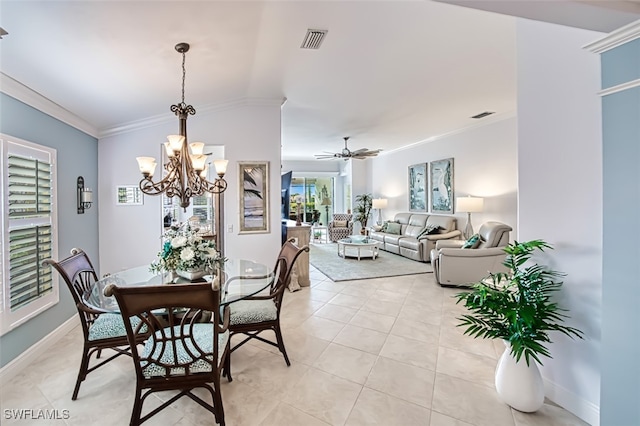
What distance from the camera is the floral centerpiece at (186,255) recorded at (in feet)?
7.73

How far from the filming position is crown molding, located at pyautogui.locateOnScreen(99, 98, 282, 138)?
413cm

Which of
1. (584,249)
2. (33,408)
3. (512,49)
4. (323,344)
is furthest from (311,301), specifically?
(512,49)

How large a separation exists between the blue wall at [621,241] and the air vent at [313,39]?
1.97 metres

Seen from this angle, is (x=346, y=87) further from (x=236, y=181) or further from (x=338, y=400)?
(x=338, y=400)

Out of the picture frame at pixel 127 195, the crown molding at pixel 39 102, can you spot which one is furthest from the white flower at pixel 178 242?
the picture frame at pixel 127 195

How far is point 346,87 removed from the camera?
4.01 m

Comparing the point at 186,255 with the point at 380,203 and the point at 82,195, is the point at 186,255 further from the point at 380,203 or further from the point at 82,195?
the point at 380,203

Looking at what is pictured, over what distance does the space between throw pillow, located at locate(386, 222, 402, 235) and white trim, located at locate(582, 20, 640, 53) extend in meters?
6.61

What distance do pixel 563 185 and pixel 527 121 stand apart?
565mm

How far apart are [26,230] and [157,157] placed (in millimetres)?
1917

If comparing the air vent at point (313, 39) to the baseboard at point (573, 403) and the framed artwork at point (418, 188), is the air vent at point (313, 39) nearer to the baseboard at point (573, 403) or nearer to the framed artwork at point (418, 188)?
the baseboard at point (573, 403)

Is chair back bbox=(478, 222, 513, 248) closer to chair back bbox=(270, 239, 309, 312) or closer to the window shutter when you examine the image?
chair back bbox=(270, 239, 309, 312)

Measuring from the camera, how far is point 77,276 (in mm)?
2520

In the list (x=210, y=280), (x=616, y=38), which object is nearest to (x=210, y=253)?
(x=210, y=280)
